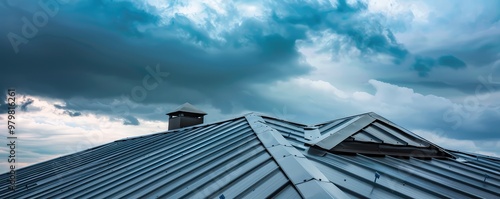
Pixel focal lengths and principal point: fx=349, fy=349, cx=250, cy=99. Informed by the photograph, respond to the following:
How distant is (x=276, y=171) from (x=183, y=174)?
3.10m

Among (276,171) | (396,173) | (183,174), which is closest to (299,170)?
(276,171)

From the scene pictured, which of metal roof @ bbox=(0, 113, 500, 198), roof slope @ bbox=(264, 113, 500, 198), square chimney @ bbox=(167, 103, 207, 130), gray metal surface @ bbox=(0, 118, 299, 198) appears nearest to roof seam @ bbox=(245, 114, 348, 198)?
metal roof @ bbox=(0, 113, 500, 198)

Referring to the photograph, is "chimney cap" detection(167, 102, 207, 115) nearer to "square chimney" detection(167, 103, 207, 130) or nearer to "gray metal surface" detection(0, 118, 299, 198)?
"square chimney" detection(167, 103, 207, 130)

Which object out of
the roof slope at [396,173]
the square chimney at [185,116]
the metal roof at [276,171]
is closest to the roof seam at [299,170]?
the metal roof at [276,171]

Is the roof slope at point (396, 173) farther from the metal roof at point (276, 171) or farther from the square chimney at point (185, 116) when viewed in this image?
the square chimney at point (185, 116)

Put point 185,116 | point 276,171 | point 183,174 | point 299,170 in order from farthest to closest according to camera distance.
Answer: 1. point 185,116
2. point 183,174
3. point 276,171
4. point 299,170

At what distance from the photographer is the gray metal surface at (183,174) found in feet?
24.7

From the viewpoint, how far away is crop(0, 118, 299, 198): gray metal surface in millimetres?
→ 7527

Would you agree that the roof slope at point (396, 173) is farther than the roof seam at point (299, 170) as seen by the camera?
Yes

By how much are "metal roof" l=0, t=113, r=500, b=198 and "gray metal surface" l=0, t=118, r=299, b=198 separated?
0.08ft

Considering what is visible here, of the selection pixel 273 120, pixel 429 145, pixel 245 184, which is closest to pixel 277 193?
pixel 245 184

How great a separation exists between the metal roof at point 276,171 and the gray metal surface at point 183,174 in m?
0.02

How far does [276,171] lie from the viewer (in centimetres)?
775

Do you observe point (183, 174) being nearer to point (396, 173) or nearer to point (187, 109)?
point (396, 173)
